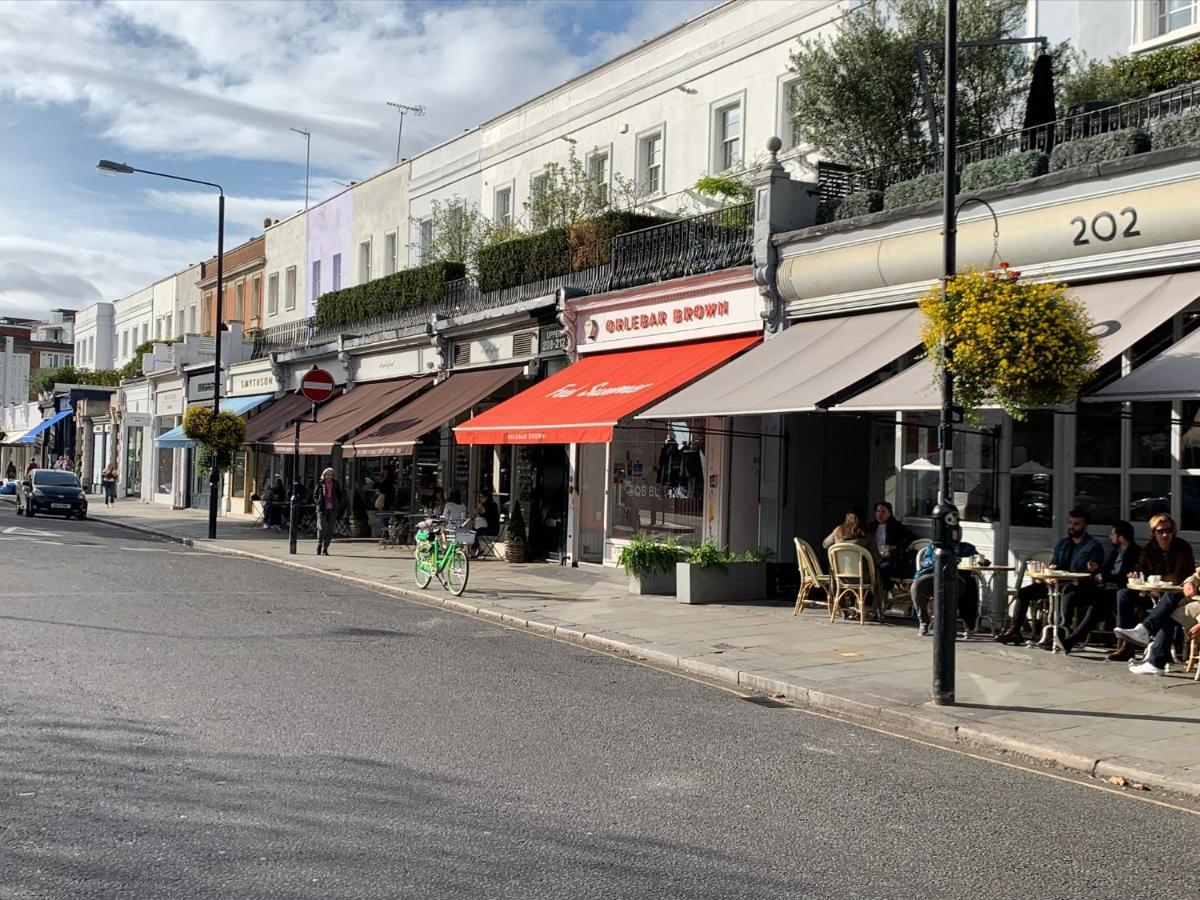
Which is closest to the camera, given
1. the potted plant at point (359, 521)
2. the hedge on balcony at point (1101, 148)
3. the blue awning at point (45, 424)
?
the hedge on balcony at point (1101, 148)

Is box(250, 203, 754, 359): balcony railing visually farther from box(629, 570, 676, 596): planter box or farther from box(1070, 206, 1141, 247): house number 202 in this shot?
box(1070, 206, 1141, 247): house number 202

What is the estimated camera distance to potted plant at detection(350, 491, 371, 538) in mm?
27000

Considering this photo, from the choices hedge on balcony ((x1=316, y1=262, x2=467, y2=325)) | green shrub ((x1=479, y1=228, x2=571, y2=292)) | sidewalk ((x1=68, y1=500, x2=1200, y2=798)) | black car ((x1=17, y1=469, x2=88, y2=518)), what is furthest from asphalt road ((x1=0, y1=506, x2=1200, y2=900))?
black car ((x1=17, y1=469, x2=88, y2=518))

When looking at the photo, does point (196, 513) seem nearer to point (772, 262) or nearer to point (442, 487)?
point (442, 487)

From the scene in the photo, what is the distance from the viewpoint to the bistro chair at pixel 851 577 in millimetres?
13266

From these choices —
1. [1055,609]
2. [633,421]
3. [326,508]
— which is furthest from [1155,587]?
[326,508]

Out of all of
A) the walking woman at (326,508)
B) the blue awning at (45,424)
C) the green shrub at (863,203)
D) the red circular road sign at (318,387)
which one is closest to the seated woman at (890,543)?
the green shrub at (863,203)

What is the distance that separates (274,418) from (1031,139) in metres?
22.4

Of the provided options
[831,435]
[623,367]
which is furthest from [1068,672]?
[623,367]

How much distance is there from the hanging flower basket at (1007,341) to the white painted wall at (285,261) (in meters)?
28.6

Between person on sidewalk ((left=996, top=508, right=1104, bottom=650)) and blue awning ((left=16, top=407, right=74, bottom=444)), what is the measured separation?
174 feet

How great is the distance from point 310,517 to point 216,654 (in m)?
18.4

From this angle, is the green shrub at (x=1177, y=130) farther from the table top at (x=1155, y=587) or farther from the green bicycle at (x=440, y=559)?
the green bicycle at (x=440, y=559)

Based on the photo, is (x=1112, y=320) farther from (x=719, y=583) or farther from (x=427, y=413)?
(x=427, y=413)
